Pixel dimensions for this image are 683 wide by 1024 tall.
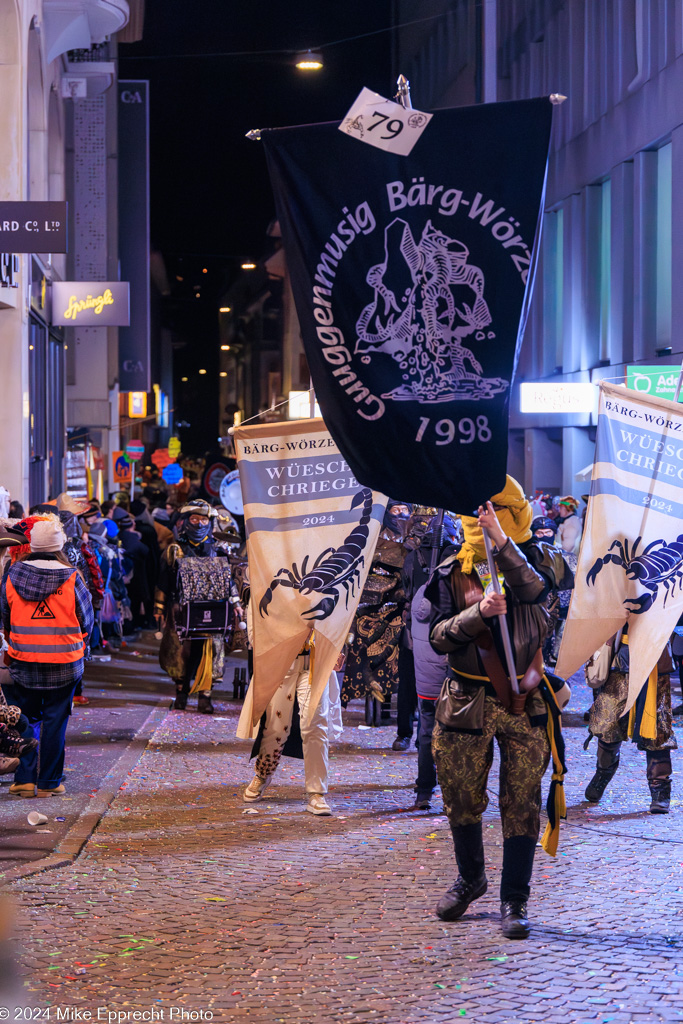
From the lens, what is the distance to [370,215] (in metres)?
5.51

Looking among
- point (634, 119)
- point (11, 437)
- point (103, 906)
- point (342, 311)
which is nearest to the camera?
point (342, 311)

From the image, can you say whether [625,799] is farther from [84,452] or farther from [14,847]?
[84,452]

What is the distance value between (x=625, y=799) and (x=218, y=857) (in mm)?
3025

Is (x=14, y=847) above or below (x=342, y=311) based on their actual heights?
below

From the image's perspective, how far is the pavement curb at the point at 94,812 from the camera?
268 inches

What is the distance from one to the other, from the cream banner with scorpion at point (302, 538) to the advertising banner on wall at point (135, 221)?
25757 mm

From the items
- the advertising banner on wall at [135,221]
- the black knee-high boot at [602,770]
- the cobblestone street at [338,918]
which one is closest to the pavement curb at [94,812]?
the cobblestone street at [338,918]

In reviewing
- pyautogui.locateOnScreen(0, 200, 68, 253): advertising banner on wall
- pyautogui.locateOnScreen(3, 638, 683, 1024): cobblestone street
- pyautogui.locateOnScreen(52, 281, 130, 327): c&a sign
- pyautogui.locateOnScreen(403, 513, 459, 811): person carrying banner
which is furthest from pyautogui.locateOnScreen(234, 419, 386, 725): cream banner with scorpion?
pyautogui.locateOnScreen(52, 281, 130, 327): c&a sign

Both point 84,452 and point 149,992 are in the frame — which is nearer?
point 149,992

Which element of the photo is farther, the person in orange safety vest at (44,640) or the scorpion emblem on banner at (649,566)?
the person in orange safety vest at (44,640)

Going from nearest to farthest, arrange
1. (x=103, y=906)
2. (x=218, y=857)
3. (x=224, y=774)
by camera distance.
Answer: (x=103, y=906)
(x=218, y=857)
(x=224, y=774)

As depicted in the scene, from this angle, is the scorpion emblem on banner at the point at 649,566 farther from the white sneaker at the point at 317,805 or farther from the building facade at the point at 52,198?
the building facade at the point at 52,198

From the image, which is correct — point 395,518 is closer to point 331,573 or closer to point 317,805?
point 331,573

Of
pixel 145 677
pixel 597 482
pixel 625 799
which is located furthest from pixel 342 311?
pixel 145 677
